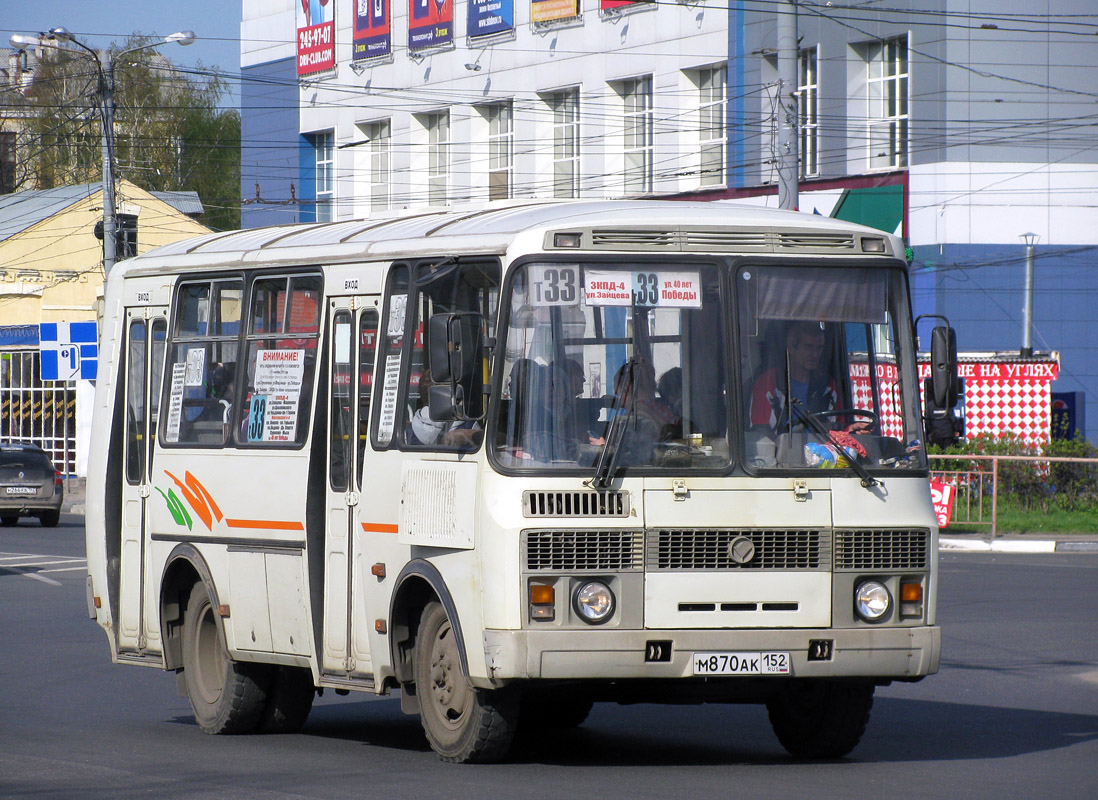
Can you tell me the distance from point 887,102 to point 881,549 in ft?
105

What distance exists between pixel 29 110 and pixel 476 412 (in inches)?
2858

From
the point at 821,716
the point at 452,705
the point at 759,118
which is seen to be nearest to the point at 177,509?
the point at 452,705

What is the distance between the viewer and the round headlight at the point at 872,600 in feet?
29.0

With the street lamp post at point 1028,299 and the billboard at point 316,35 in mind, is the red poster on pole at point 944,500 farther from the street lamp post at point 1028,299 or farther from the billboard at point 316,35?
the billboard at point 316,35

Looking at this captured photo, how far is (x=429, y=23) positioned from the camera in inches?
2051

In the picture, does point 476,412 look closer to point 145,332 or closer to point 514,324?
point 514,324

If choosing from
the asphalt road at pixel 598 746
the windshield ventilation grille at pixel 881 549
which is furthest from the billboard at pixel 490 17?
the windshield ventilation grille at pixel 881 549

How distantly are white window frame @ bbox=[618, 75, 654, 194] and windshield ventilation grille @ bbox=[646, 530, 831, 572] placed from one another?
37.6 m

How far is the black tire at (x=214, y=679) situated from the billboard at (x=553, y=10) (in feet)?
123

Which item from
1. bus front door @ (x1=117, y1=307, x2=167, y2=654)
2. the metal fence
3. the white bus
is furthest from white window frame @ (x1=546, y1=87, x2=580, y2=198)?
the white bus

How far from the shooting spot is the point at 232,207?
78375 mm

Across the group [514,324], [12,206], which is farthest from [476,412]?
[12,206]

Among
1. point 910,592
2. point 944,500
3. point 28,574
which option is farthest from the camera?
point 944,500

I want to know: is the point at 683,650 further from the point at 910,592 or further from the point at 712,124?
the point at 712,124
